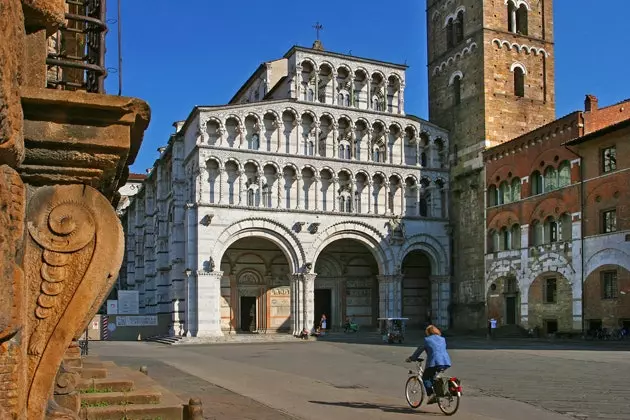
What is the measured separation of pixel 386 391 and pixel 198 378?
207 inches

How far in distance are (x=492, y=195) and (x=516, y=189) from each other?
7.06ft

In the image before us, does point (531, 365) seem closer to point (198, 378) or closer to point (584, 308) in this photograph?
point (198, 378)

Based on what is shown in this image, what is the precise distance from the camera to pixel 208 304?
1489 inches

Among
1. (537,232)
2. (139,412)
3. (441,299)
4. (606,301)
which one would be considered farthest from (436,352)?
(441,299)

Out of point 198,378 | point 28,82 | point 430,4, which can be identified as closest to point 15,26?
point 28,82

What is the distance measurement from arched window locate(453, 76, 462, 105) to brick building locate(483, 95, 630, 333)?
189 inches

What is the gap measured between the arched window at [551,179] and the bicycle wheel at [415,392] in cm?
2624

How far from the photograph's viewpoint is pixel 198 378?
1845 centimetres

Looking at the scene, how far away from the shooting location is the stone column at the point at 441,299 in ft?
142

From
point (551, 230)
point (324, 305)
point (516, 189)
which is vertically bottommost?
point (324, 305)

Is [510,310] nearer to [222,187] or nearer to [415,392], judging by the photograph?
[222,187]

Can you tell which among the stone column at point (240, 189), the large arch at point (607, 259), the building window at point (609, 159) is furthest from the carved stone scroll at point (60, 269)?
the stone column at point (240, 189)

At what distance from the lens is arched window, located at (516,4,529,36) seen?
44219 millimetres

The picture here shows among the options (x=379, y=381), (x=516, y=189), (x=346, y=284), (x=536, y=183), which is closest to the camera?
(x=379, y=381)
